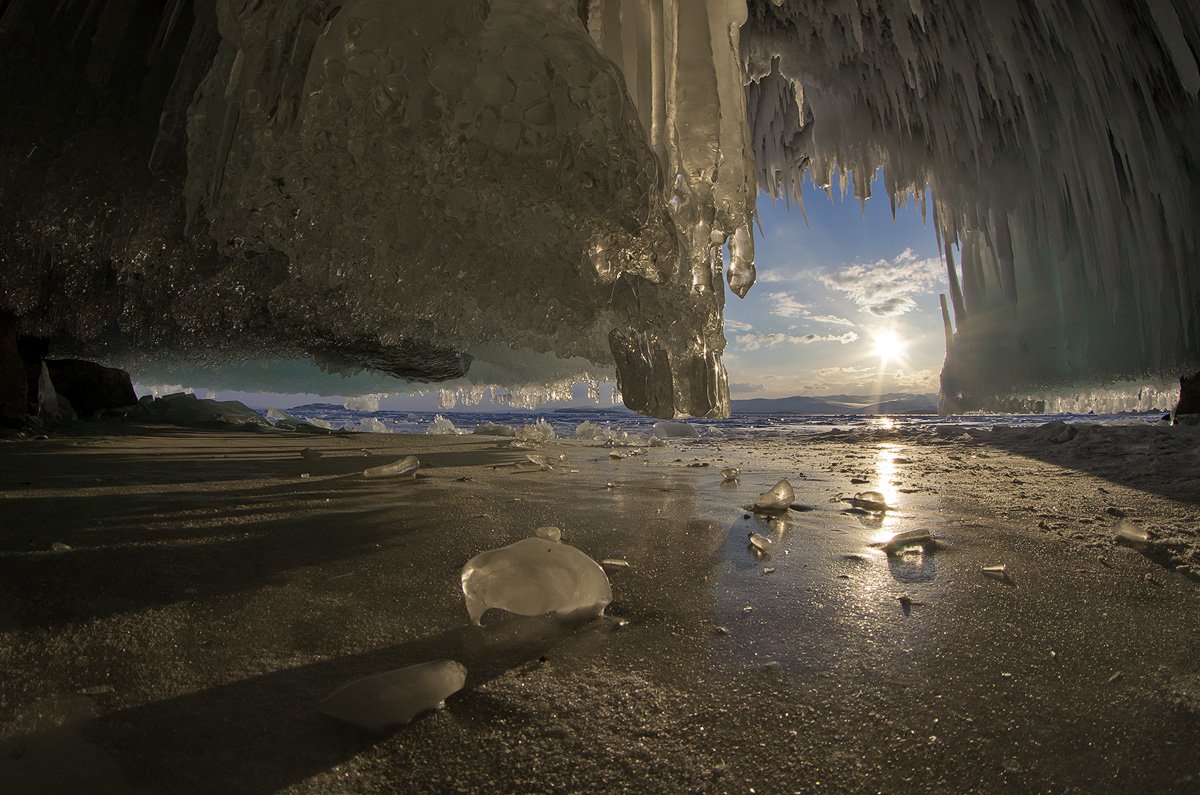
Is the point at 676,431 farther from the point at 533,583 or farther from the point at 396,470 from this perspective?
the point at 533,583

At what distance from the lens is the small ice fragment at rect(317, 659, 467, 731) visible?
0.50 metres

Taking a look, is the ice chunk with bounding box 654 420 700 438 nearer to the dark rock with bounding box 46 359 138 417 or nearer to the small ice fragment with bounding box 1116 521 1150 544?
the small ice fragment with bounding box 1116 521 1150 544

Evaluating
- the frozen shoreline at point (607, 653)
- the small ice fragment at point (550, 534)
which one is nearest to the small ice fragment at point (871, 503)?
the frozen shoreline at point (607, 653)

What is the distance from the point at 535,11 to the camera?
65.8 inches

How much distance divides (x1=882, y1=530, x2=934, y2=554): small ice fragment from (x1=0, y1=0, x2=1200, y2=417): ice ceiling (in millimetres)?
1219

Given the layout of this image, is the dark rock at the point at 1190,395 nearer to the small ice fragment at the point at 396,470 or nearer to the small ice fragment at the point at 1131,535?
the small ice fragment at the point at 1131,535

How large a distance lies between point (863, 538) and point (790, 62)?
4.80m

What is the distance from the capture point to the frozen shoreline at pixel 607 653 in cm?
45

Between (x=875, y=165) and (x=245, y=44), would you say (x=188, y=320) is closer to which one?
(x=245, y=44)

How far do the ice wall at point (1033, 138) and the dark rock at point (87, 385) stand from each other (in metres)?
7.14

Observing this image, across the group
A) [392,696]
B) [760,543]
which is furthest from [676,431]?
[392,696]

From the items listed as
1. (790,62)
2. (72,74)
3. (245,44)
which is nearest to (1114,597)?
(245,44)

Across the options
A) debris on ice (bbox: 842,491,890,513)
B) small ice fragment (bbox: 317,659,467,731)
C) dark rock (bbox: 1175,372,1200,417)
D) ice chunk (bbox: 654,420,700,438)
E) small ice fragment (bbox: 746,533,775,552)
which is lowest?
ice chunk (bbox: 654,420,700,438)

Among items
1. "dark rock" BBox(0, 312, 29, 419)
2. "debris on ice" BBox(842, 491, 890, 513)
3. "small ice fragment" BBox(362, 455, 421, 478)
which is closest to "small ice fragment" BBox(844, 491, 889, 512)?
"debris on ice" BBox(842, 491, 890, 513)
